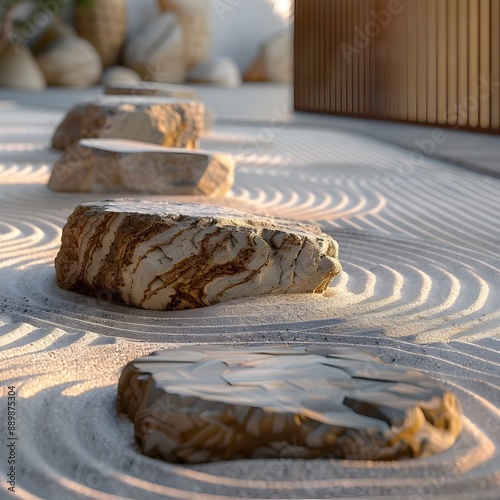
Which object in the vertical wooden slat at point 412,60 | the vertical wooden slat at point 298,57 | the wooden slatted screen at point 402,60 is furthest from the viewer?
the vertical wooden slat at point 298,57

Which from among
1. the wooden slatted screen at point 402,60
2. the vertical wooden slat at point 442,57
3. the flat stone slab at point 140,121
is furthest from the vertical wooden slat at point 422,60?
the flat stone slab at point 140,121

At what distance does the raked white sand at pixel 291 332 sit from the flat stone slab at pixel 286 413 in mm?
40

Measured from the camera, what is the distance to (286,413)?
212cm

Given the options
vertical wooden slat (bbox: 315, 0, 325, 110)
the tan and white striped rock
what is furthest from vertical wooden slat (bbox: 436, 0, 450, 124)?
the tan and white striped rock

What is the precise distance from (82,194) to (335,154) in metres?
3.65

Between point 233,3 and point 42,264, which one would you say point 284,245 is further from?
point 233,3

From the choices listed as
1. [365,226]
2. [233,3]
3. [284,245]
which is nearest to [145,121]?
[365,226]

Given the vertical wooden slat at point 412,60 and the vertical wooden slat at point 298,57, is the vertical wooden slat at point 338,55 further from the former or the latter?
the vertical wooden slat at point 412,60

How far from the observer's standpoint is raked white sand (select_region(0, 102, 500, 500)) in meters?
2.04

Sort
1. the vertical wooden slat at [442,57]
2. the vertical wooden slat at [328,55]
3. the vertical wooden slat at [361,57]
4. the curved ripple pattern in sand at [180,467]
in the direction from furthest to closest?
the vertical wooden slat at [328,55] → the vertical wooden slat at [361,57] → the vertical wooden slat at [442,57] → the curved ripple pattern in sand at [180,467]

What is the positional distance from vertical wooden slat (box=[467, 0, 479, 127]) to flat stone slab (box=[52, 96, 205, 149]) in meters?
3.41

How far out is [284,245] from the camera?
11.5ft

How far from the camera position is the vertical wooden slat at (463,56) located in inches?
408

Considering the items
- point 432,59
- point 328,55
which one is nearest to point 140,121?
point 432,59
